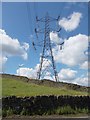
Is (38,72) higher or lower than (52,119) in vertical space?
higher

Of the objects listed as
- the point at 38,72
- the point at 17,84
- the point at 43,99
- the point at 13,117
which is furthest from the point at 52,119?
the point at 38,72

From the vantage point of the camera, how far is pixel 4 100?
2675 cm

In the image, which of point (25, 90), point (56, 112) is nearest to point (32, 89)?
point (25, 90)

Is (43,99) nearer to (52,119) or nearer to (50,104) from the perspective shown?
(50,104)

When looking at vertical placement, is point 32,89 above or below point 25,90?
above

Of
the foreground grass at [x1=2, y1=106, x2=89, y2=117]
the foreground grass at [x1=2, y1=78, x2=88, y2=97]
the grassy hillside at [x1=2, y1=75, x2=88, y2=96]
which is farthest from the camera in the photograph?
the foreground grass at [x1=2, y1=78, x2=88, y2=97]

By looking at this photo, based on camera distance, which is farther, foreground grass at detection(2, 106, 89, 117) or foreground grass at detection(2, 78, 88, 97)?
foreground grass at detection(2, 78, 88, 97)

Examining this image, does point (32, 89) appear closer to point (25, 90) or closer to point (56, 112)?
point (25, 90)

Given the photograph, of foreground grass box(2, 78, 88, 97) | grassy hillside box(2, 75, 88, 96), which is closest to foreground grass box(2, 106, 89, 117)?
grassy hillside box(2, 75, 88, 96)

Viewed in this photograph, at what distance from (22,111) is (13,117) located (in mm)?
1946

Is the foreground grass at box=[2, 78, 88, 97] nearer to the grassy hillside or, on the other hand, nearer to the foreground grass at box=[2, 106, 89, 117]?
the grassy hillside

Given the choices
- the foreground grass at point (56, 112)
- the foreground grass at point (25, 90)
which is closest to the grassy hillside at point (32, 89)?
the foreground grass at point (25, 90)

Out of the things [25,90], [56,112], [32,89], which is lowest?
[56,112]

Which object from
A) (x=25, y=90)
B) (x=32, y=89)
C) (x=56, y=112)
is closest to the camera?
(x=56, y=112)
